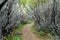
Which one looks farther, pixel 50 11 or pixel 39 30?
pixel 39 30

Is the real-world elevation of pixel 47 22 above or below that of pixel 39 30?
above

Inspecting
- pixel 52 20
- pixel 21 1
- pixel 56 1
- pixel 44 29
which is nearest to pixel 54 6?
pixel 56 1

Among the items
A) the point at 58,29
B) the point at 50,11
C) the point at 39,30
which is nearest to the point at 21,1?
the point at 39,30

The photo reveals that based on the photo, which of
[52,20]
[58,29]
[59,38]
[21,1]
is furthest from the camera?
[21,1]

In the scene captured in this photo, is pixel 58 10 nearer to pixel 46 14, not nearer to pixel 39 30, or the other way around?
pixel 46 14

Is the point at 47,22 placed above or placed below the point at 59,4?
below

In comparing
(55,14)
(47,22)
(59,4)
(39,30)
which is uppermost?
(59,4)

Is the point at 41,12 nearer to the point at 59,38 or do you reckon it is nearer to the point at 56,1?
the point at 56,1

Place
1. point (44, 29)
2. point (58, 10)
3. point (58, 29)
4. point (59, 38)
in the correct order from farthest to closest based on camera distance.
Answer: point (44, 29) → point (58, 10) → point (58, 29) → point (59, 38)

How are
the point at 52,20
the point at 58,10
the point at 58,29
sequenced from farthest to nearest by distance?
the point at 52,20
the point at 58,10
the point at 58,29

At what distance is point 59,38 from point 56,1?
162 inches

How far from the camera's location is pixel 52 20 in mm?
15594

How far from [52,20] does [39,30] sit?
371cm

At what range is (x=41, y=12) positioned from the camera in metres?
18.3
